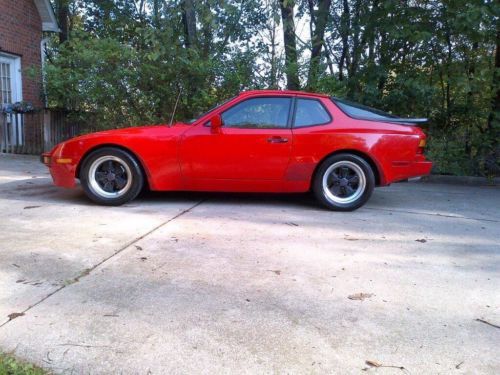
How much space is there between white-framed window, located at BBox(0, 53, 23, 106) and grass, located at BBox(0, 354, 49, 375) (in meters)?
10.9

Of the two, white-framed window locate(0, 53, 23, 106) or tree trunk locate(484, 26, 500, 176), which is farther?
white-framed window locate(0, 53, 23, 106)

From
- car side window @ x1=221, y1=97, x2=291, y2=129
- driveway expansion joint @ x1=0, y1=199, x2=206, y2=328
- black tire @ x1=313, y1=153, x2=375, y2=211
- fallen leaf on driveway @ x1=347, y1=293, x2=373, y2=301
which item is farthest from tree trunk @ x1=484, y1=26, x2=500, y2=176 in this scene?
fallen leaf on driveway @ x1=347, y1=293, x2=373, y2=301

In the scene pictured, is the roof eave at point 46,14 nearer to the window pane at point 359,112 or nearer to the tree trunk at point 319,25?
the tree trunk at point 319,25

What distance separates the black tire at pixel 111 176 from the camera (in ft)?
18.1

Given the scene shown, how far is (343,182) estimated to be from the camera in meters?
5.66

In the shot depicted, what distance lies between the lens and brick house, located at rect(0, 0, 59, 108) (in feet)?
37.6

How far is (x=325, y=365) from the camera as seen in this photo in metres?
2.19

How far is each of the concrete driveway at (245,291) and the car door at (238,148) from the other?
48cm

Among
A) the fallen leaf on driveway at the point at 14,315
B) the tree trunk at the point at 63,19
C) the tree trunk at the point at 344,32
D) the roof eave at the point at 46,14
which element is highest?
the tree trunk at the point at 63,19

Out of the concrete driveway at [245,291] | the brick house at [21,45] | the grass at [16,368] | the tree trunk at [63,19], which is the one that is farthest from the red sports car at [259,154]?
the tree trunk at [63,19]

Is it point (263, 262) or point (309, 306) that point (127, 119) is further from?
point (309, 306)

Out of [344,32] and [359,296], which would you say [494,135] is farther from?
[359,296]

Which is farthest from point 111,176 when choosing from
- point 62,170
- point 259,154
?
→ point 259,154

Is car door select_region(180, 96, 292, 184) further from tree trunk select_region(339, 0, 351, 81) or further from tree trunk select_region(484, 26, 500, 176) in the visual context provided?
tree trunk select_region(339, 0, 351, 81)
